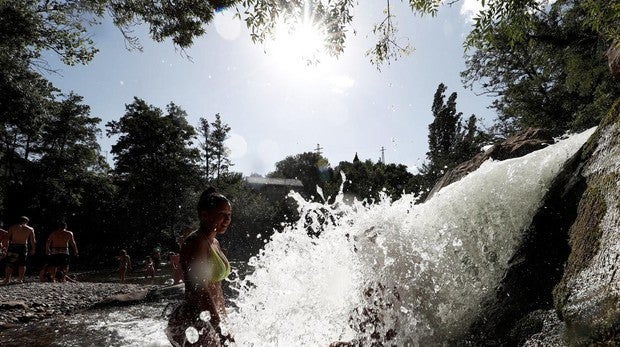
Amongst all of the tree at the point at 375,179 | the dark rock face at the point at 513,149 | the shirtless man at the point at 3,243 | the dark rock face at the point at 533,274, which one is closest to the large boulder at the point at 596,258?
the dark rock face at the point at 533,274

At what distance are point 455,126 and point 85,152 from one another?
1499 inches

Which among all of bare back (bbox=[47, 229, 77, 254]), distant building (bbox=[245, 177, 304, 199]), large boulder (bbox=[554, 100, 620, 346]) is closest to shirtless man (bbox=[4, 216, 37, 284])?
bare back (bbox=[47, 229, 77, 254])

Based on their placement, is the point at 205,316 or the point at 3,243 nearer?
the point at 205,316

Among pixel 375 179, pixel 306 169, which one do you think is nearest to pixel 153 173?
pixel 375 179

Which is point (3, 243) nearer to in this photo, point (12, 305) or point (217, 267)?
point (12, 305)

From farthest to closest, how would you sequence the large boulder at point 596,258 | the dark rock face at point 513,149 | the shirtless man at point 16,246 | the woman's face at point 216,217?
the shirtless man at point 16,246
the dark rock face at point 513,149
the woman's face at point 216,217
the large boulder at point 596,258

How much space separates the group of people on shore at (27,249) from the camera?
1123 centimetres

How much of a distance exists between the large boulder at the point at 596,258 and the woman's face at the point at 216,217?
2468mm

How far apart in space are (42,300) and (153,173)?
32.4 metres

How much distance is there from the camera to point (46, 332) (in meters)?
6.80

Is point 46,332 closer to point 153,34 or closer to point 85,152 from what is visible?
point 153,34

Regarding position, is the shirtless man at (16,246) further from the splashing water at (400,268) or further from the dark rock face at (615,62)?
the dark rock face at (615,62)

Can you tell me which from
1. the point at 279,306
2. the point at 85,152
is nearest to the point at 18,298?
the point at 279,306

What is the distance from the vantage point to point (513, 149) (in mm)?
8312
